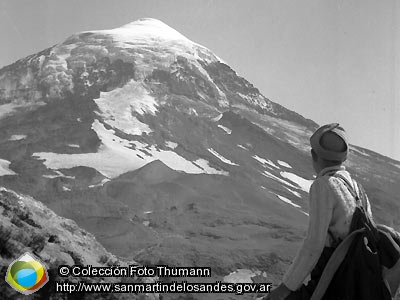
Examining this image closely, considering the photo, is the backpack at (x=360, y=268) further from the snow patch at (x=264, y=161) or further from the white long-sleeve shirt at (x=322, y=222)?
the snow patch at (x=264, y=161)

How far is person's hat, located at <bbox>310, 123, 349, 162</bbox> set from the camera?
231 cm

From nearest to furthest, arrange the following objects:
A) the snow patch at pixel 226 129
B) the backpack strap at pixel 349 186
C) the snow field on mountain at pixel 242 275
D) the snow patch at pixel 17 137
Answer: the backpack strap at pixel 349 186 < the snow field on mountain at pixel 242 275 < the snow patch at pixel 17 137 < the snow patch at pixel 226 129

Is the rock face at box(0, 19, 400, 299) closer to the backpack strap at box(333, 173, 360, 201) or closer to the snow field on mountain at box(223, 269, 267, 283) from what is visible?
the snow field on mountain at box(223, 269, 267, 283)

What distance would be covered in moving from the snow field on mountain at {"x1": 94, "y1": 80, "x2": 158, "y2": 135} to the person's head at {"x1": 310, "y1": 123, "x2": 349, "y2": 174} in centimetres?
5889

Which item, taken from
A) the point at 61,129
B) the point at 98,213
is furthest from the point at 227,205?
the point at 61,129

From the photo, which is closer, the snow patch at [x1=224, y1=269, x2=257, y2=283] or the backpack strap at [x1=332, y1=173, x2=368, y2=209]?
the backpack strap at [x1=332, y1=173, x2=368, y2=209]

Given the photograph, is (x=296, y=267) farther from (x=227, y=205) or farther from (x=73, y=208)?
(x=227, y=205)

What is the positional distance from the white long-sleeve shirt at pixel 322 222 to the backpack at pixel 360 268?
2.3 inches

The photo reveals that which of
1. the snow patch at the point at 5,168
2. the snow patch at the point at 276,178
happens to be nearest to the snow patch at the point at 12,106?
the snow patch at the point at 5,168

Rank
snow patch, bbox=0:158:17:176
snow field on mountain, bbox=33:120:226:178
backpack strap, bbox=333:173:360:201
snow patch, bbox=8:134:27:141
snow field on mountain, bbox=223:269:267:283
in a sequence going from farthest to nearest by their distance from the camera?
1. snow patch, bbox=8:134:27:141
2. snow field on mountain, bbox=33:120:226:178
3. snow patch, bbox=0:158:17:176
4. snow field on mountain, bbox=223:269:267:283
5. backpack strap, bbox=333:173:360:201

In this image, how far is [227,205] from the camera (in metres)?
40.4

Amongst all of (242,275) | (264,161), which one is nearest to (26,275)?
(242,275)

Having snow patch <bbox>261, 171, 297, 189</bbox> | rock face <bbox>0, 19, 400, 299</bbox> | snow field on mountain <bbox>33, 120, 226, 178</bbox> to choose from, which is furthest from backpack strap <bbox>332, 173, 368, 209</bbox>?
snow patch <bbox>261, 171, 297, 189</bbox>

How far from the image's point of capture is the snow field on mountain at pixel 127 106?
206 feet
